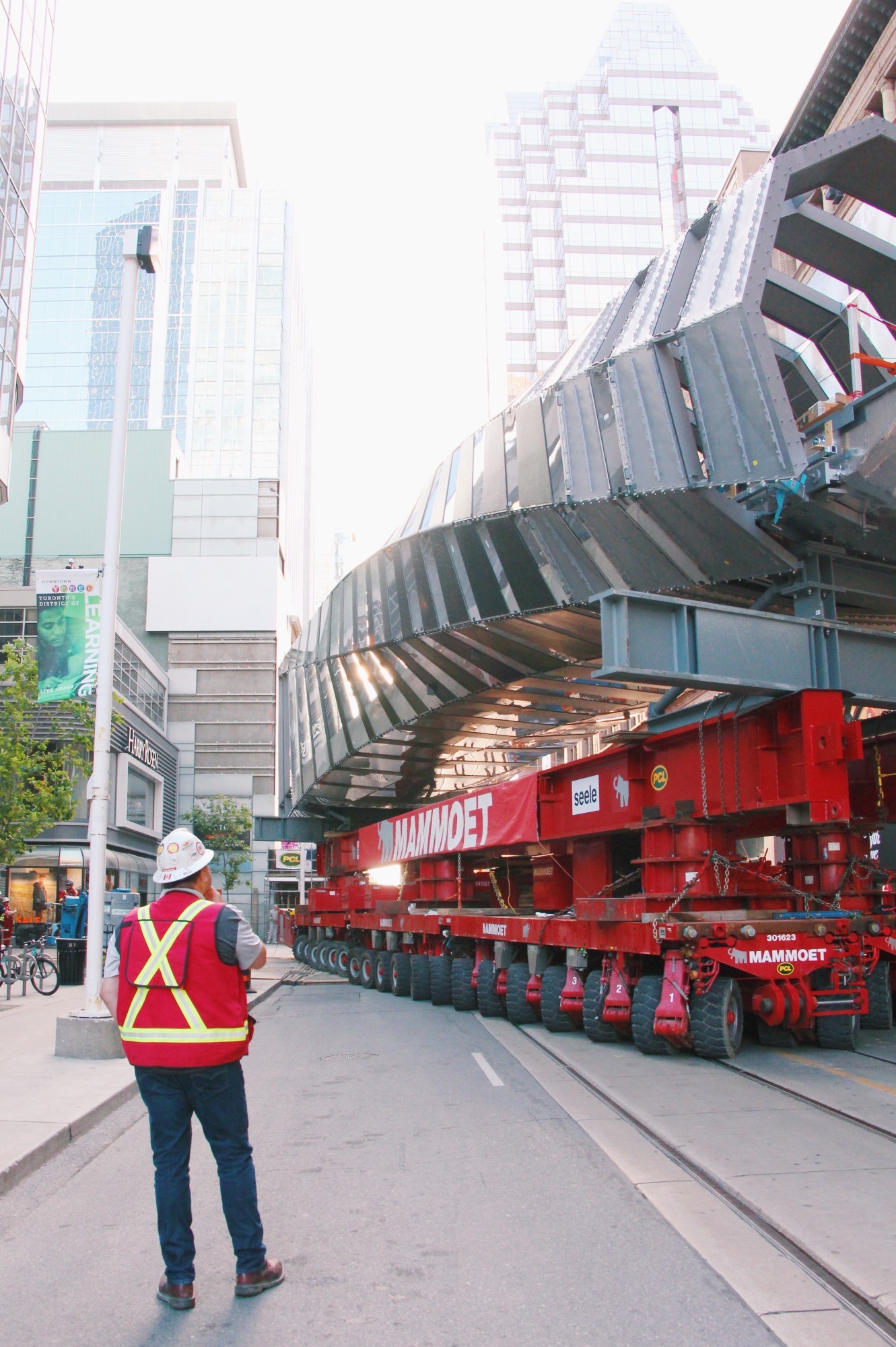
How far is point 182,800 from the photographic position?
216 ft

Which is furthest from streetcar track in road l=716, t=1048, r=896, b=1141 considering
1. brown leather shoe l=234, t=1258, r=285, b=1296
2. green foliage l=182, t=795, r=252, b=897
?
green foliage l=182, t=795, r=252, b=897

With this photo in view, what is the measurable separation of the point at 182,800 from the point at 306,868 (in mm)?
10577

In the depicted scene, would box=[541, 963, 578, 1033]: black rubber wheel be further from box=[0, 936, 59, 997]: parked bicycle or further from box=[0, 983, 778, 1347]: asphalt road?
box=[0, 936, 59, 997]: parked bicycle

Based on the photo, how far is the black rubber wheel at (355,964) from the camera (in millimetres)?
23594

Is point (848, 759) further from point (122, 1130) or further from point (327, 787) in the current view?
point (327, 787)

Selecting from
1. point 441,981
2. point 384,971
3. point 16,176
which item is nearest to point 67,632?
point 441,981

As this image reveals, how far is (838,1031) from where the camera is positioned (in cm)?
1028

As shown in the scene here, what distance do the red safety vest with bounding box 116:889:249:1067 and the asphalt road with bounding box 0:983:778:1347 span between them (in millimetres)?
973

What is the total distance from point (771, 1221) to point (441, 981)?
12.6 m


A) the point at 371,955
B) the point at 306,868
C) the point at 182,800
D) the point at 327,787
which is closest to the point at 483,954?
the point at 371,955

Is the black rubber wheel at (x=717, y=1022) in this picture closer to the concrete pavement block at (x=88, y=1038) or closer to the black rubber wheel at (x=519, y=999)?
the black rubber wheel at (x=519, y=999)

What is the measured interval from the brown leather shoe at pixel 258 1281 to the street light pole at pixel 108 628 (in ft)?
23.6

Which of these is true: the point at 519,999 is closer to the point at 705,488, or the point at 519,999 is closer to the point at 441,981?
the point at 441,981

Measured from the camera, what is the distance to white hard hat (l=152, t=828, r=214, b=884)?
4559mm
